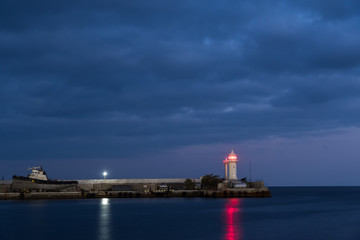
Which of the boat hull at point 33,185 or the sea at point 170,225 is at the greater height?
the boat hull at point 33,185

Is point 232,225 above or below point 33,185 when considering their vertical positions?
below

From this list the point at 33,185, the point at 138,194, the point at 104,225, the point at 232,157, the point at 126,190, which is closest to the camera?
the point at 104,225

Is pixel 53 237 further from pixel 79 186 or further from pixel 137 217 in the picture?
pixel 79 186

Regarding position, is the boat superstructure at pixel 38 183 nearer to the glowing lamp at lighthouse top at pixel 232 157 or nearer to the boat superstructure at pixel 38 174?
the boat superstructure at pixel 38 174

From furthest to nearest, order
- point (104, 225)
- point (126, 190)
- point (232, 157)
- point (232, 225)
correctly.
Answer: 1. point (126, 190)
2. point (232, 157)
3. point (104, 225)
4. point (232, 225)

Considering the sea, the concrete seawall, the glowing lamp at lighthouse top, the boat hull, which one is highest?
the glowing lamp at lighthouse top

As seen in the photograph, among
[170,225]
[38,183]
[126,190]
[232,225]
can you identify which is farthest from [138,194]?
[232,225]

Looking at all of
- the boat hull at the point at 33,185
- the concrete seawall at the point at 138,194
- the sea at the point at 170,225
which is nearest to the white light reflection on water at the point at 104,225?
the sea at the point at 170,225

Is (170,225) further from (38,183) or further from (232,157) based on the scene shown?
(38,183)

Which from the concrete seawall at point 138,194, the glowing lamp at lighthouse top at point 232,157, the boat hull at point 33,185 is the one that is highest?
the glowing lamp at lighthouse top at point 232,157

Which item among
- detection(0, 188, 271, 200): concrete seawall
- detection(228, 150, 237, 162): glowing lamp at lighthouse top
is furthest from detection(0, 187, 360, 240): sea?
detection(228, 150, 237, 162): glowing lamp at lighthouse top

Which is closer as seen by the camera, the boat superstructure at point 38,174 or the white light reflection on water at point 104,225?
the white light reflection on water at point 104,225

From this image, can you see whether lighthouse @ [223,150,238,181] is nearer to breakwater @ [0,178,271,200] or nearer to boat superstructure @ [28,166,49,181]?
breakwater @ [0,178,271,200]

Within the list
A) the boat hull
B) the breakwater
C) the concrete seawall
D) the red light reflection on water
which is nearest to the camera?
the red light reflection on water
